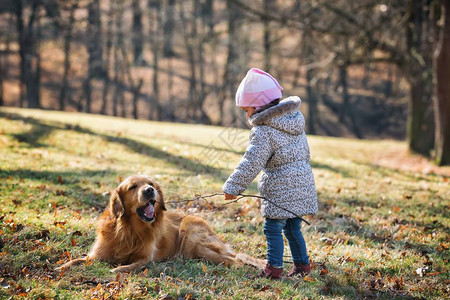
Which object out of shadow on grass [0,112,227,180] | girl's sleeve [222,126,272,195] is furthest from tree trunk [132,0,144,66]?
girl's sleeve [222,126,272,195]

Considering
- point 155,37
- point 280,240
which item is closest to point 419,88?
point 280,240

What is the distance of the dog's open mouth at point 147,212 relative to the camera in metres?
4.63

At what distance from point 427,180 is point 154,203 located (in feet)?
27.0

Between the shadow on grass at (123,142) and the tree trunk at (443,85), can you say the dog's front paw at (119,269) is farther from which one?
the tree trunk at (443,85)

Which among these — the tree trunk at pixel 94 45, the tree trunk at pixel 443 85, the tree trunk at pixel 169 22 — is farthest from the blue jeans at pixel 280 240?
the tree trunk at pixel 169 22

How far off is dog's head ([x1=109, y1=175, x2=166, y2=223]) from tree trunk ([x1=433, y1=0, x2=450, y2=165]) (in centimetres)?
1061

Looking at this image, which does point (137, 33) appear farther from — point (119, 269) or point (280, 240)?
point (280, 240)

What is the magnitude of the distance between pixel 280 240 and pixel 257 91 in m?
1.48

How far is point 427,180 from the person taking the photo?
35.2 feet

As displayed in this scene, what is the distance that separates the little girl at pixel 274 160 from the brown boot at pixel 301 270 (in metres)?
0.28

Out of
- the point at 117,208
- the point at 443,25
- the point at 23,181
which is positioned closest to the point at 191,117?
the point at 443,25

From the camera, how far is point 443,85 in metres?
12.6

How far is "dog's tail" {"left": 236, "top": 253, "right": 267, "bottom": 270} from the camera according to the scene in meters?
4.84

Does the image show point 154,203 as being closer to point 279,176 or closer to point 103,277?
point 103,277
